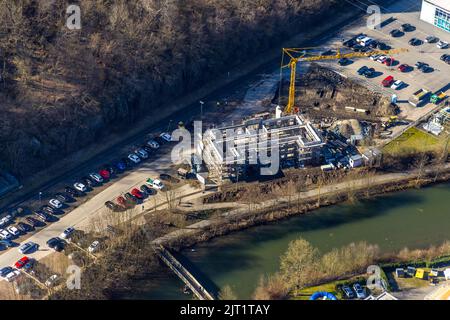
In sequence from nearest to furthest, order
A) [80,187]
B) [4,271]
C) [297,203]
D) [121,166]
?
[4,271], [297,203], [80,187], [121,166]

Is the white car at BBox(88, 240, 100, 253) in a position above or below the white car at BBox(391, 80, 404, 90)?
below

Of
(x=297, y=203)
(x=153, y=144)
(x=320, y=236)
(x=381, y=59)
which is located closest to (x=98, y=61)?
(x=153, y=144)

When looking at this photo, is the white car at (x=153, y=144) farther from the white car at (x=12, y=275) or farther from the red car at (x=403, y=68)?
the red car at (x=403, y=68)

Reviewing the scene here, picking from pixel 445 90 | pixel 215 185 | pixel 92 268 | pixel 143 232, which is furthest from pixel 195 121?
pixel 445 90

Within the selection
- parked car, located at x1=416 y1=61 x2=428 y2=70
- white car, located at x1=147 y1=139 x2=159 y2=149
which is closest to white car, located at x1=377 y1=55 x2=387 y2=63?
parked car, located at x1=416 y1=61 x2=428 y2=70

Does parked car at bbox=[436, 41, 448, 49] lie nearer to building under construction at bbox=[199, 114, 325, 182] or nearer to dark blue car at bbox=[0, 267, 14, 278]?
building under construction at bbox=[199, 114, 325, 182]

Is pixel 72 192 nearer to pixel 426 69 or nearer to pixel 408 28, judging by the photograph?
pixel 426 69

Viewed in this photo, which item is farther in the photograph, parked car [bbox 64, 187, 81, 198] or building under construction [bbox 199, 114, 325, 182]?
building under construction [bbox 199, 114, 325, 182]
